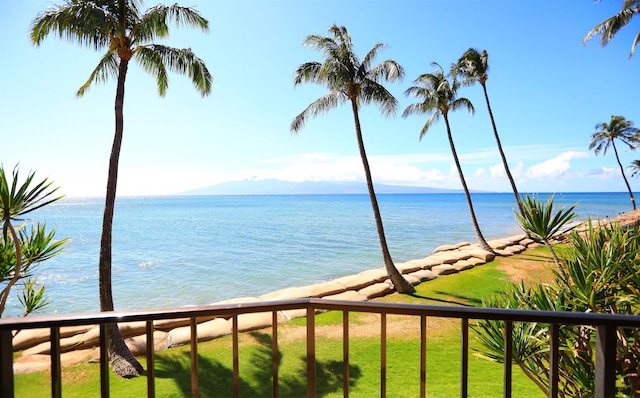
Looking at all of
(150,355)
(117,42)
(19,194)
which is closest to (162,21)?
(117,42)

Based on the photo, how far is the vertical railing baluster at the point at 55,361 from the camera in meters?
1.33

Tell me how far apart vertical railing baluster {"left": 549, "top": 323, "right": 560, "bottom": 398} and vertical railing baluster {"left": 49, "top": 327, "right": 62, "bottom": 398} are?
2.15m

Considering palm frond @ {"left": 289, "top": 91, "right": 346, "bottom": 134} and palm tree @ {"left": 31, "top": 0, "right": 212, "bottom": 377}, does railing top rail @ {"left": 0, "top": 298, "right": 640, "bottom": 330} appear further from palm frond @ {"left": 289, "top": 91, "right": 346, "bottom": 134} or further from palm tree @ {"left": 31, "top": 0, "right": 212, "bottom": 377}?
palm frond @ {"left": 289, "top": 91, "right": 346, "bottom": 134}

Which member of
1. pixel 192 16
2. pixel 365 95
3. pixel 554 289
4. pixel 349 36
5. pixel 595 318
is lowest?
pixel 554 289

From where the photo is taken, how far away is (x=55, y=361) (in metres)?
1.38

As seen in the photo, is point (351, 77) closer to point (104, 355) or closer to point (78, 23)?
point (78, 23)

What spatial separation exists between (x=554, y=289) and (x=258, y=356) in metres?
5.39

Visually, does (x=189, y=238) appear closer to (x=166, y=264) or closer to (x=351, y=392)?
(x=166, y=264)

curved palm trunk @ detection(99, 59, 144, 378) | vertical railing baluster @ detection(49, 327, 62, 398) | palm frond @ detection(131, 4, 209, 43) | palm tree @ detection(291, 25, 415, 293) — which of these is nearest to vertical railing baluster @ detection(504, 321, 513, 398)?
vertical railing baluster @ detection(49, 327, 62, 398)

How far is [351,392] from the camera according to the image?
4973 millimetres

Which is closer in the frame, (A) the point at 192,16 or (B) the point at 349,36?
(A) the point at 192,16

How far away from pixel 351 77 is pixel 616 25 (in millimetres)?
12510

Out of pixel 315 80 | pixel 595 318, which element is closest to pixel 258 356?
pixel 595 318

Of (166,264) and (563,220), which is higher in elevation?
(563,220)
